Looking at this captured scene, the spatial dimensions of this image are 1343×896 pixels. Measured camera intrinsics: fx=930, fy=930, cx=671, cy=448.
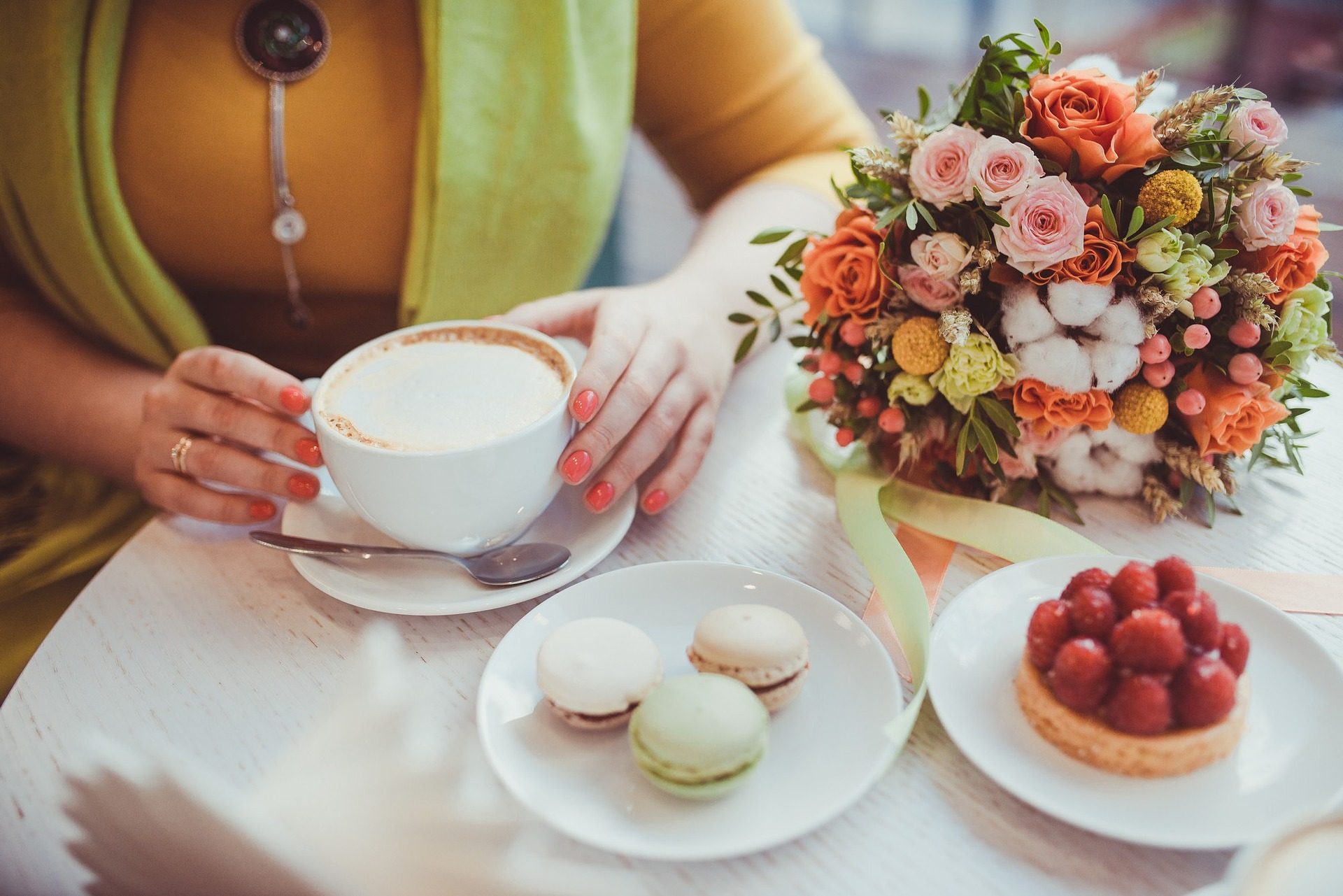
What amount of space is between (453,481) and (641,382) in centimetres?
20

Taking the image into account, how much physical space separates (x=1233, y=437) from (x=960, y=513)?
0.69 ft

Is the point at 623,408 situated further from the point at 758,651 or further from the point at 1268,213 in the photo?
the point at 1268,213

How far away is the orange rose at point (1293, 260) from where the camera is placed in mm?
677

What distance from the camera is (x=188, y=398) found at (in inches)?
31.1

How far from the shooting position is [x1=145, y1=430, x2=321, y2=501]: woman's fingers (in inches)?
30.5

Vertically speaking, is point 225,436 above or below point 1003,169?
below

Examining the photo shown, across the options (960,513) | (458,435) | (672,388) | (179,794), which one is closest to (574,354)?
(672,388)

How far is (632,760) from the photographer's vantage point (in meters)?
0.55

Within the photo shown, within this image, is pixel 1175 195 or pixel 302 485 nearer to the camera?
pixel 1175 195

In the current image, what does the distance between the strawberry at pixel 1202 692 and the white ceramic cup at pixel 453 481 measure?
0.43 metres

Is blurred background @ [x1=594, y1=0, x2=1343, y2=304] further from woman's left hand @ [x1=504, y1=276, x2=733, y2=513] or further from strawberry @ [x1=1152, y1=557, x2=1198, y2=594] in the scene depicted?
strawberry @ [x1=1152, y1=557, x2=1198, y2=594]

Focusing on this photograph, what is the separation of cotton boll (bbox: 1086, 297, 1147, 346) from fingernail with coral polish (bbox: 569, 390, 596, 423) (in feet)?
1.25

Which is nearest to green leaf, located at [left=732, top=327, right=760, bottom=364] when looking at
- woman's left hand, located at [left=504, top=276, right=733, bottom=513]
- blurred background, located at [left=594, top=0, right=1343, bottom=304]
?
woman's left hand, located at [left=504, top=276, right=733, bottom=513]

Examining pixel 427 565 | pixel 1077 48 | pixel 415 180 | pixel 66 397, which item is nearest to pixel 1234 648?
pixel 427 565
